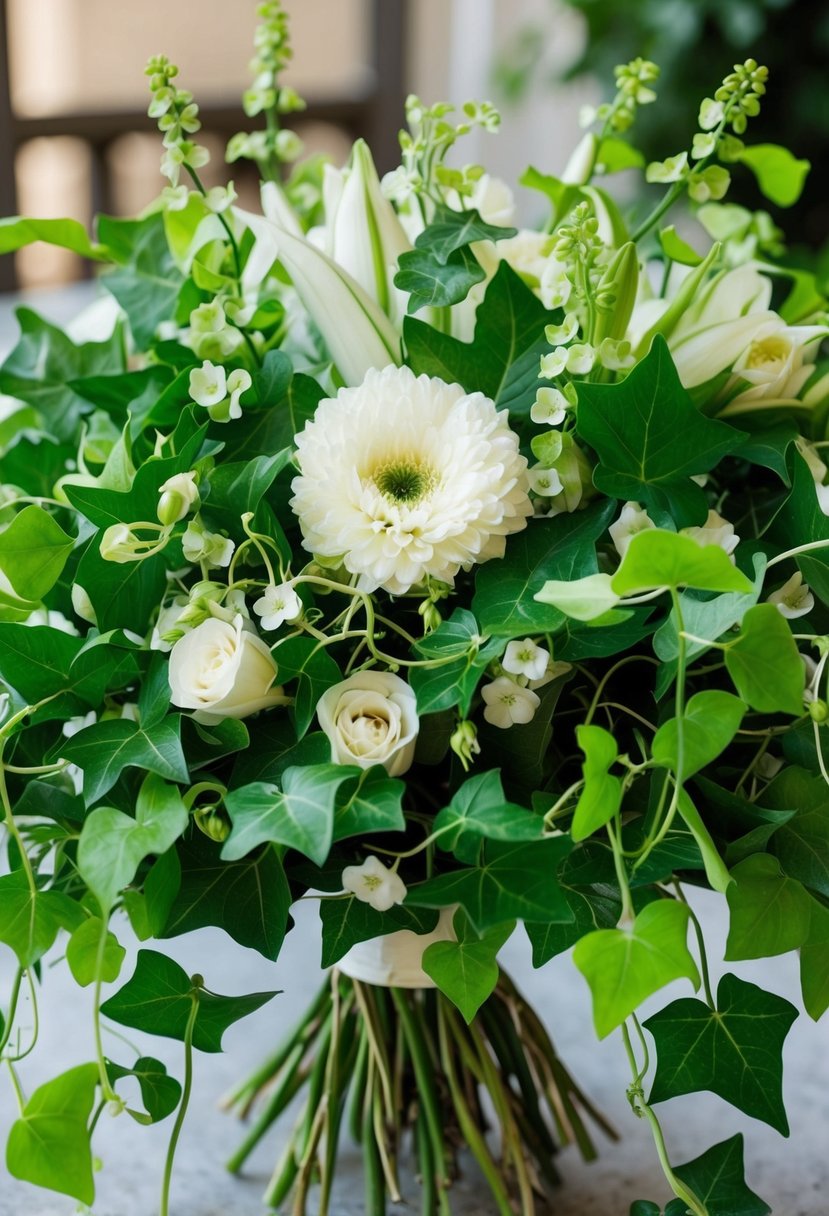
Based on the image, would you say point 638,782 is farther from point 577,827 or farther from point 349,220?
point 349,220

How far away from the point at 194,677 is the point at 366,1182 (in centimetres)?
31

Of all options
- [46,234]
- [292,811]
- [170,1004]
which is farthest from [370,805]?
[46,234]

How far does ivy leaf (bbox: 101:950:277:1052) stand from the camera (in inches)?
17.4

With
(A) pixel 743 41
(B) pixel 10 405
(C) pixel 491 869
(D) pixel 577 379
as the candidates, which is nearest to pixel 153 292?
(B) pixel 10 405

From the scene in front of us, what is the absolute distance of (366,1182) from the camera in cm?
59

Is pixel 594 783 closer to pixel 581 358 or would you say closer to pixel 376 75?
pixel 581 358

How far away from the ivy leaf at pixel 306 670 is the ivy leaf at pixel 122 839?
0.05 metres

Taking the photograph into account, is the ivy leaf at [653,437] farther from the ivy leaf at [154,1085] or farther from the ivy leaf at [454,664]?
the ivy leaf at [154,1085]

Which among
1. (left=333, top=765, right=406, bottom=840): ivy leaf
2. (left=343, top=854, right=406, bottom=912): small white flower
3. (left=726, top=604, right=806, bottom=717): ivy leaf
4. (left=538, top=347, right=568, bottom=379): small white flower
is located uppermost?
(left=538, top=347, right=568, bottom=379): small white flower

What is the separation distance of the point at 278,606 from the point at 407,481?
0.07 meters

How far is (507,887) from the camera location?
385mm

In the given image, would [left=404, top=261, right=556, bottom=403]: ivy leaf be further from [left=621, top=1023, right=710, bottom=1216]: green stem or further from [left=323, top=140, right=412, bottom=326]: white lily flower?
[left=621, top=1023, right=710, bottom=1216]: green stem

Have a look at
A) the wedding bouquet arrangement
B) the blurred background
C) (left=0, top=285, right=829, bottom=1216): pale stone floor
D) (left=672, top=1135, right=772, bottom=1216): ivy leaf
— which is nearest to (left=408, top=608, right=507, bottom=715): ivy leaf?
the wedding bouquet arrangement

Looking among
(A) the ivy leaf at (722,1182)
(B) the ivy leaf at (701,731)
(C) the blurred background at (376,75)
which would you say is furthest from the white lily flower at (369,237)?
(C) the blurred background at (376,75)
